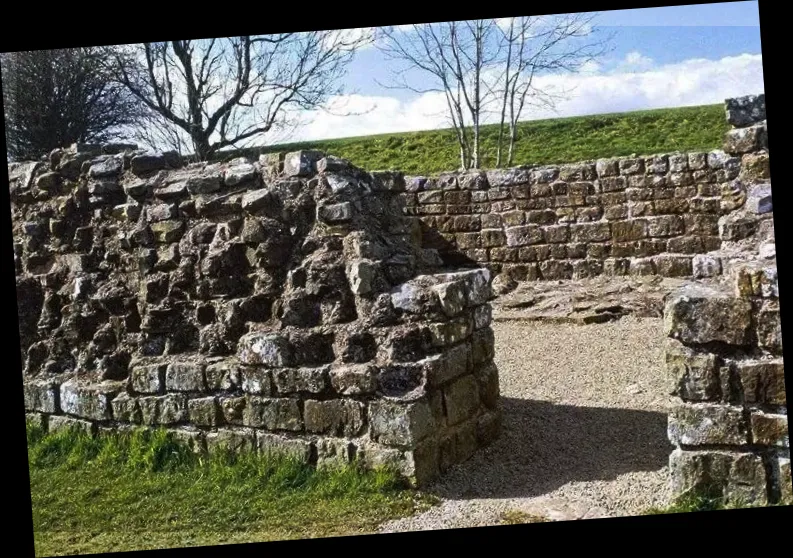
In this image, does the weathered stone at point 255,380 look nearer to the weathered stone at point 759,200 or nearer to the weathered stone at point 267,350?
the weathered stone at point 267,350

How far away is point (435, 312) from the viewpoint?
508 centimetres

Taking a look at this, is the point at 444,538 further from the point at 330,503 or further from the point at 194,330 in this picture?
the point at 194,330

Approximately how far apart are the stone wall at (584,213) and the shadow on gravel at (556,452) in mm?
4488

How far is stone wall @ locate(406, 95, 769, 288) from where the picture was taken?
9.88 metres

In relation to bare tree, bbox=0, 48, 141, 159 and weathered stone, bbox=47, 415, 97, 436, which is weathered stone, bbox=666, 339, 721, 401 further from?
bare tree, bbox=0, 48, 141, 159

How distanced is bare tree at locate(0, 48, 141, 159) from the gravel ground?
5310 mm

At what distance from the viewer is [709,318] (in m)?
4.22

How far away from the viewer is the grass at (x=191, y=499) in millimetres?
4797

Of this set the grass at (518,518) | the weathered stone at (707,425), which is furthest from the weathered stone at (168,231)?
the weathered stone at (707,425)

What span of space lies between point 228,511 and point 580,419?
8.16 ft

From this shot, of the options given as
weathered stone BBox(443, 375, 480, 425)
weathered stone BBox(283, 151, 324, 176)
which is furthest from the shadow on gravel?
weathered stone BBox(283, 151, 324, 176)

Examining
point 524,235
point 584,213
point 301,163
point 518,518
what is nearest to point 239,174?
point 301,163

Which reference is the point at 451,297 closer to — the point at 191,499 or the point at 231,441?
the point at 231,441

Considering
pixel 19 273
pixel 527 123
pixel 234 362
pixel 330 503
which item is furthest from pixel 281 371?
pixel 527 123
